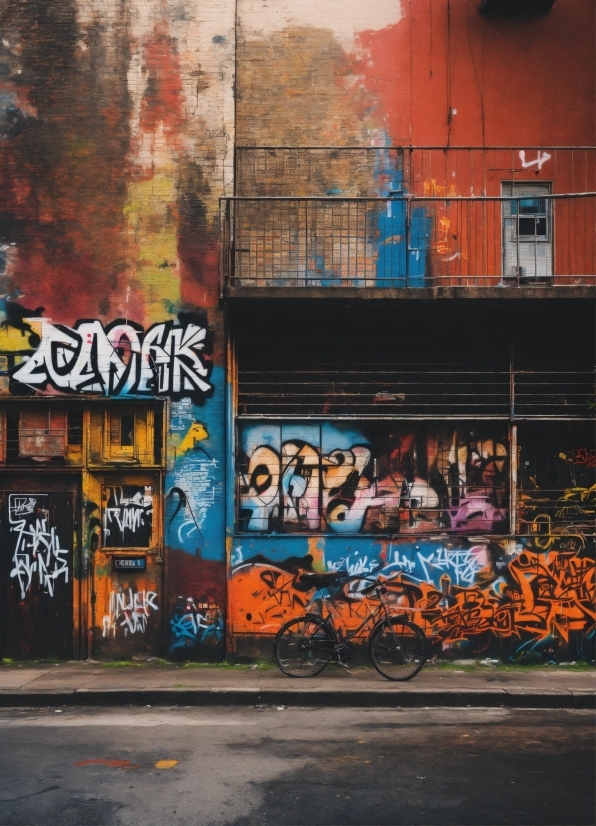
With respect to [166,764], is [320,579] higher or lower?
higher

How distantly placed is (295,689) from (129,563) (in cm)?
295

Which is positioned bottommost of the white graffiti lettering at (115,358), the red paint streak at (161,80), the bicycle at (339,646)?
the bicycle at (339,646)

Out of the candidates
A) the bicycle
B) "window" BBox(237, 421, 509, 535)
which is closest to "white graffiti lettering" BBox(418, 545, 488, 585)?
"window" BBox(237, 421, 509, 535)

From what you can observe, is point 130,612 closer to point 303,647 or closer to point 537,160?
point 303,647

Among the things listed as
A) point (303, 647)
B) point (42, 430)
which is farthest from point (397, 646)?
point (42, 430)

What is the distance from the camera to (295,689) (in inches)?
377

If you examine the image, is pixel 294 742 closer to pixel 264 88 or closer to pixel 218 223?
pixel 218 223

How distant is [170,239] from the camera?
11352 millimetres

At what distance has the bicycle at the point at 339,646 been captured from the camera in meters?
10.3

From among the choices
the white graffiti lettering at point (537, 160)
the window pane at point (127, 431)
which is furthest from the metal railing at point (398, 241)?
the window pane at point (127, 431)

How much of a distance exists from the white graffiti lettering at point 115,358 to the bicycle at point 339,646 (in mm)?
3284

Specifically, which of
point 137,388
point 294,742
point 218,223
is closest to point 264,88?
point 218,223

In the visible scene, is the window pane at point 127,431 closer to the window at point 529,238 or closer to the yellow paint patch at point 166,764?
the yellow paint patch at point 166,764

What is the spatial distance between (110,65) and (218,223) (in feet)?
8.44
